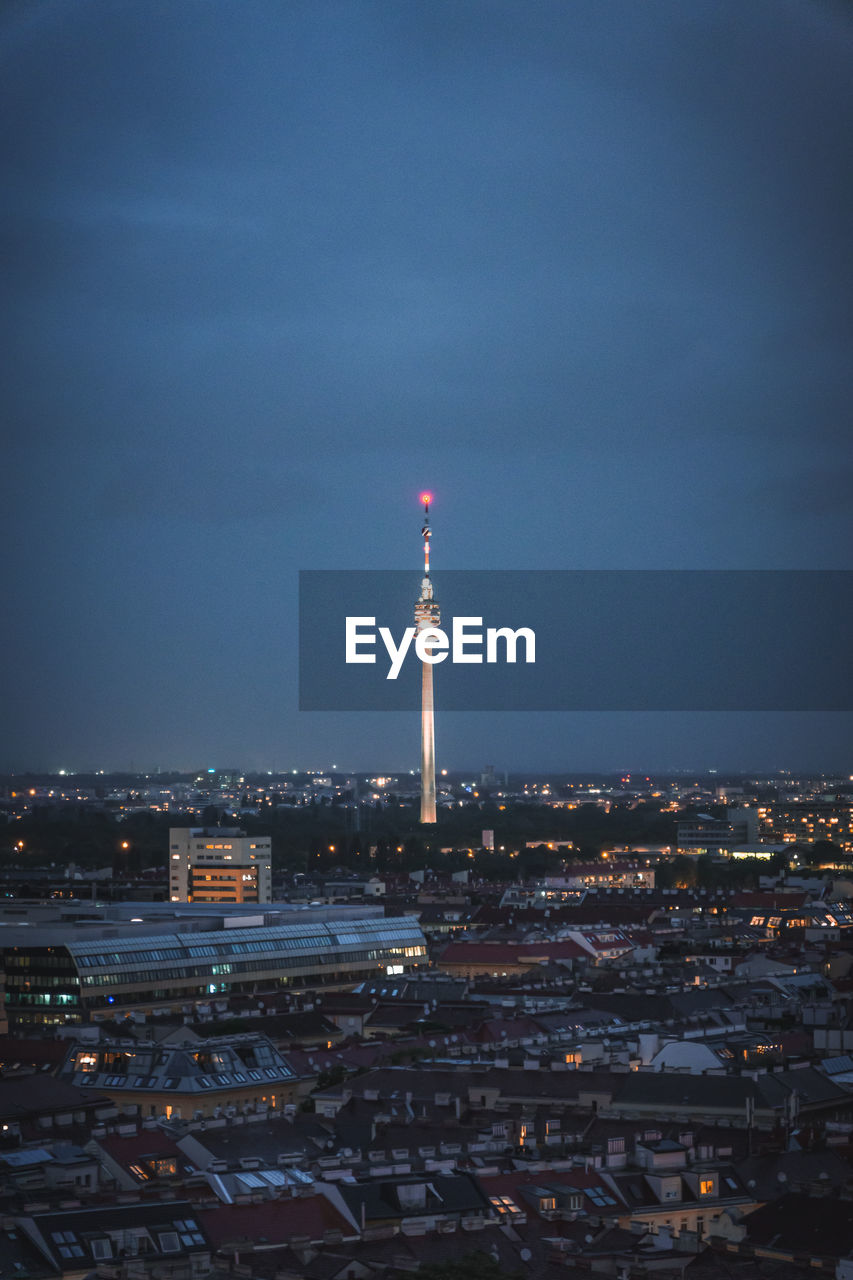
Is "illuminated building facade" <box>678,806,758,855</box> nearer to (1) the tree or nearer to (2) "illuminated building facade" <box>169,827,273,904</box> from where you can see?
(2) "illuminated building facade" <box>169,827,273,904</box>

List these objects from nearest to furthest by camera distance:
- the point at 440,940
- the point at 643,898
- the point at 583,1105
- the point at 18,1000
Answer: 1. the point at 583,1105
2. the point at 18,1000
3. the point at 440,940
4. the point at 643,898

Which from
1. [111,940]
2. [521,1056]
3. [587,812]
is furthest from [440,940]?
[587,812]

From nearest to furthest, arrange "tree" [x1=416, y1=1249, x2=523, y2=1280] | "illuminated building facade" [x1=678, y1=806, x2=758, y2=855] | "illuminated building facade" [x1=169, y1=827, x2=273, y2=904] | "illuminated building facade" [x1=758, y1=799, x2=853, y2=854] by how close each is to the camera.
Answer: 1. "tree" [x1=416, y1=1249, x2=523, y2=1280]
2. "illuminated building facade" [x1=169, y1=827, x2=273, y2=904]
3. "illuminated building facade" [x1=678, y1=806, x2=758, y2=855]
4. "illuminated building facade" [x1=758, y1=799, x2=853, y2=854]

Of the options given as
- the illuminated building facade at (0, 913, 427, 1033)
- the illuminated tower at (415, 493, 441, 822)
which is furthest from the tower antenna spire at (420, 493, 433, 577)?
the illuminated building facade at (0, 913, 427, 1033)

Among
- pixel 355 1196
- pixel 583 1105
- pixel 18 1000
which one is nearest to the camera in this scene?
pixel 355 1196

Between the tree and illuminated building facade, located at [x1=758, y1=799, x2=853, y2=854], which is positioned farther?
illuminated building facade, located at [x1=758, y1=799, x2=853, y2=854]

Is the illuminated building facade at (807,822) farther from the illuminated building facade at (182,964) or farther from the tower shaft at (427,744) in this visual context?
the illuminated building facade at (182,964)

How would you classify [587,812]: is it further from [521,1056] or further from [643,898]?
[521,1056]

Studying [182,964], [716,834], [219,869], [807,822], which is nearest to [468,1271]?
[182,964]
